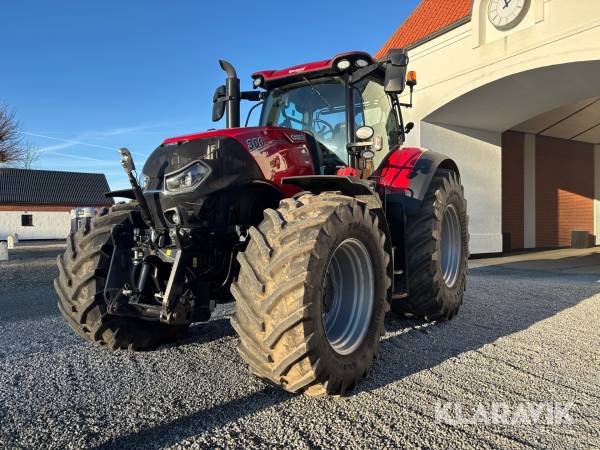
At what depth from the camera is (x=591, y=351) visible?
4105 millimetres

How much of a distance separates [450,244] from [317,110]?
229cm

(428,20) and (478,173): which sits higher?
(428,20)

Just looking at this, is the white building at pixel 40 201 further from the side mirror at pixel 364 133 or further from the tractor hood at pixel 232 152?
the side mirror at pixel 364 133

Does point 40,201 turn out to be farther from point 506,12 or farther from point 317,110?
point 317,110

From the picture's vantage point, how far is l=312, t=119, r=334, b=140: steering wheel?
432 cm

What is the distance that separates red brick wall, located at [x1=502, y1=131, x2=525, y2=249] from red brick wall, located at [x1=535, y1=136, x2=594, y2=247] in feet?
3.26

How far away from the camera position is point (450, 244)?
216 inches

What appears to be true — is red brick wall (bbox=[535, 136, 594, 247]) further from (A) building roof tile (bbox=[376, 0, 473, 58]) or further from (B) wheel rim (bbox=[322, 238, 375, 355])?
(B) wheel rim (bbox=[322, 238, 375, 355])

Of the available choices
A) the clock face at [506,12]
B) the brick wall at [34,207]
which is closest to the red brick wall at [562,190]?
the clock face at [506,12]

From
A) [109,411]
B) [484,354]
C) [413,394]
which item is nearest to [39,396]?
[109,411]

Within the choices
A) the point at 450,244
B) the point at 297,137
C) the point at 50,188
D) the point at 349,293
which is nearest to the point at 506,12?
the point at 450,244

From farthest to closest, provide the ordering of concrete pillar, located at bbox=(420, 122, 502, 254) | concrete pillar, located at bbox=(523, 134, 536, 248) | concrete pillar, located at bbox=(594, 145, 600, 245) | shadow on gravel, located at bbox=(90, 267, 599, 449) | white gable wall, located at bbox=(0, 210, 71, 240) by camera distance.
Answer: white gable wall, located at bbox=(0, 210, 71, 240), concrete pillar, located at bbox=(594, 145, 600, 245), concrete pillar, located at bbox=(523, 134, 536, 248), concrete pillar, located at bbox=(420, 122, 502, 254), shadow on gravel, located at bbox=(90, 267, 599, 449)

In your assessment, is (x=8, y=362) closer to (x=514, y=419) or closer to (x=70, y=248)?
(x=70, y=248)

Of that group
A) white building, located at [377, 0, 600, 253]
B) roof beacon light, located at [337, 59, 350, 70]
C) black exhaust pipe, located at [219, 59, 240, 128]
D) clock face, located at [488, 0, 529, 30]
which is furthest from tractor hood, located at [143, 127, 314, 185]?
clock face, located at [488, 0, 529, 30]
